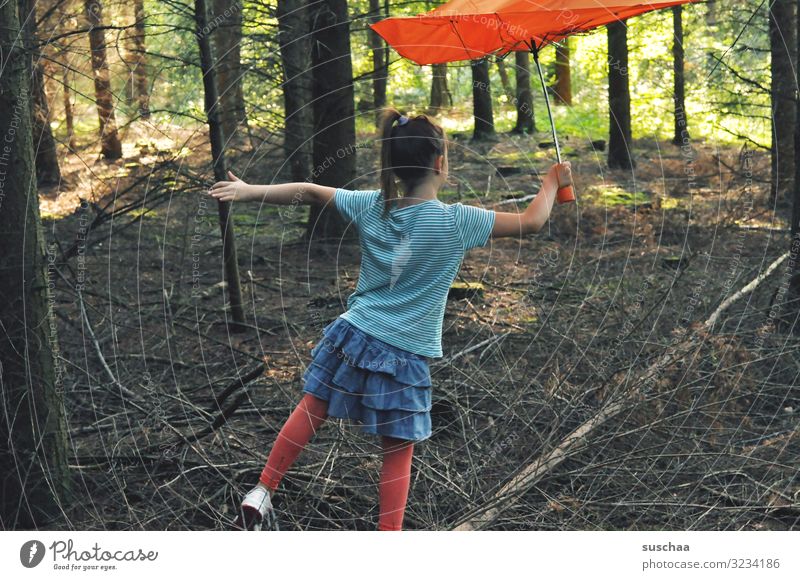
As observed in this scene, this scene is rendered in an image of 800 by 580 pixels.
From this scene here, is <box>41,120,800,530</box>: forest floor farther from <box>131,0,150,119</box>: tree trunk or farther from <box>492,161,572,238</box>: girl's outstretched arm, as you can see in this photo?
<box>492,161,572,238</box>: girl's outstretched arm

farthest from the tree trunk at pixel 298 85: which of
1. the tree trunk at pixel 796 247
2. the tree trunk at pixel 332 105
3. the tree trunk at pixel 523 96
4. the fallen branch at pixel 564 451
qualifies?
the tree trunk at pixel 523 96

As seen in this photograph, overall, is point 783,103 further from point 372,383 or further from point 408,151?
point 372,383

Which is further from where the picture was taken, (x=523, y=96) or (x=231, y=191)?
(x=523, y=96)

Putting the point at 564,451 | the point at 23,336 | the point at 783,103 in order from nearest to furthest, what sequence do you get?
the point at 23,336 < the point at 564,451 < the point at 783,103

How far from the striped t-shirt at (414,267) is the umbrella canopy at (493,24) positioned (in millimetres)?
Result: 1206

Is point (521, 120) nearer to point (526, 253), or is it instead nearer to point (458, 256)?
point (526, 253)

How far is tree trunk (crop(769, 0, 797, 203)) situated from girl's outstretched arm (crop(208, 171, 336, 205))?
5.86 m

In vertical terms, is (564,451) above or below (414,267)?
below

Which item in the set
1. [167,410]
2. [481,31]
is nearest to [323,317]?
[167,410]

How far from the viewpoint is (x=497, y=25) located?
15.5ft

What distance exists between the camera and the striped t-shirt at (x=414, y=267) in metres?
3.61

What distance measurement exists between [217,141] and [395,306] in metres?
3.19

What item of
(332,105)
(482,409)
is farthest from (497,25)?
(332,105)

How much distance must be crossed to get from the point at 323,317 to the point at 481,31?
263 centimetres
